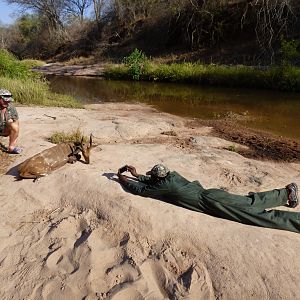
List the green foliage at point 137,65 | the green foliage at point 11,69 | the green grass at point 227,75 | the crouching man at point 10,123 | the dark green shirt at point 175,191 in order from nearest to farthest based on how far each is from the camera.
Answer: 1. the dark green shirt at point 175,191
2. the crouching man at point 10,123
3. the green foliage at point 11,69
4. the green grass at point 227,75
5. the green foliage at point 137,65

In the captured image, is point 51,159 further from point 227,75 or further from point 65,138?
point 227,75

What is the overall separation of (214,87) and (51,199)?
1456 centimetres

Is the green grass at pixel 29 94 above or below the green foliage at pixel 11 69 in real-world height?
below

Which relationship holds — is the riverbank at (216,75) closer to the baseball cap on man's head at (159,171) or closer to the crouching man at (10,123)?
the crouching man at (10,123)

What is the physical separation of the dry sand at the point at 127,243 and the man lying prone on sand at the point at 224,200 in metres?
0.11

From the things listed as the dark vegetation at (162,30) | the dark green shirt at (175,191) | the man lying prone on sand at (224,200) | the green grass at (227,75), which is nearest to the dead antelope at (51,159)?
the man lying prone on sand at (224,200)

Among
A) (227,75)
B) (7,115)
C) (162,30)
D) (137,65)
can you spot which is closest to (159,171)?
(7,115)

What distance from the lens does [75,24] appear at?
41969mm

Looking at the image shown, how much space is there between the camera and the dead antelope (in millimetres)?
5785

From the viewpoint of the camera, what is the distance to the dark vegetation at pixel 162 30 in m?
23.1

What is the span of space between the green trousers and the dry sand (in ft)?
0.36

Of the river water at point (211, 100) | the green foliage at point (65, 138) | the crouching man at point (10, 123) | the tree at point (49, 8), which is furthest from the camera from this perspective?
the tree at point (49, 8)

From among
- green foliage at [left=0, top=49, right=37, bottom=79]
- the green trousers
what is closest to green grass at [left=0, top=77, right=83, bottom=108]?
green foliage at [left=0, top=49, right=37, bottom=79]

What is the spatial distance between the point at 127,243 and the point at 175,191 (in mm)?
877
